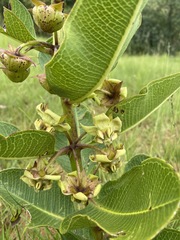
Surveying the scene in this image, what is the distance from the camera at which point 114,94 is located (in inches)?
30.8

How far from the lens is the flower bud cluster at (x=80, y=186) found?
71 cm

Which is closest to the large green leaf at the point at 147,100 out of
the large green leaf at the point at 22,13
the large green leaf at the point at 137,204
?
the large green leaf at the point at 137,204

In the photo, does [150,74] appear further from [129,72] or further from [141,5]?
[141,5]

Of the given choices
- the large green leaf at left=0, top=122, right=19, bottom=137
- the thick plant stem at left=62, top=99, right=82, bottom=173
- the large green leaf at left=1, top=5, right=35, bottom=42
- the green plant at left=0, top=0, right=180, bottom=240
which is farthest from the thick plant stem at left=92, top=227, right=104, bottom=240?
the large green leaf at left=1, top=5, right=35, bottom=42

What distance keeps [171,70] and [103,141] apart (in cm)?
351

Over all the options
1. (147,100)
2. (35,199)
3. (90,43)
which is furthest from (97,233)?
(90,43)

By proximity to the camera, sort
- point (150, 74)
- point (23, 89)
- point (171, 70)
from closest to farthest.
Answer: point (23, 89) < point (150, 74) < point (171, 70)

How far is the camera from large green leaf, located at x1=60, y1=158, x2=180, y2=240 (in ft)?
1.98

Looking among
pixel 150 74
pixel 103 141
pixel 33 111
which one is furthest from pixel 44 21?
pixel 150 74

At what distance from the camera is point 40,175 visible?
0.73 m

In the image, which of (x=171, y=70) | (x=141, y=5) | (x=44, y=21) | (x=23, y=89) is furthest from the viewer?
(x=171, y=70)

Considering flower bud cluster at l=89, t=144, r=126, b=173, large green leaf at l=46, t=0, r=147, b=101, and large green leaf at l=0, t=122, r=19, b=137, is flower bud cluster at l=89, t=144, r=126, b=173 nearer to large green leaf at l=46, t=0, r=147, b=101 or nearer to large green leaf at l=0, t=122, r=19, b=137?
large green leaf at l=46, t=0, r=147, b=101

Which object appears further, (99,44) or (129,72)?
(129,72)

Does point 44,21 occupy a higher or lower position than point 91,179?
higher
